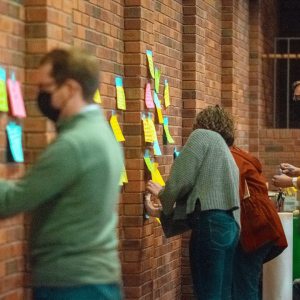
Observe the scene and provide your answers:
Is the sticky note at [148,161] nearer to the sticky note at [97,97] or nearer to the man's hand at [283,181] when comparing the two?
the sticky note at [97,97]

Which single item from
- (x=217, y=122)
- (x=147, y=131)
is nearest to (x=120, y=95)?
(x=147, y=131)

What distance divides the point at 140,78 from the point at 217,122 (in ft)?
2.52

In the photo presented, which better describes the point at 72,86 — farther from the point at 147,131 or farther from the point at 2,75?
the point at 147,131

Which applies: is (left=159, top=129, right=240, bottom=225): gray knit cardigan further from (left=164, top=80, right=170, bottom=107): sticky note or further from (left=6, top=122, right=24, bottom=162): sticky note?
(left=164, top=80, right=170, bottom=107): sticky note

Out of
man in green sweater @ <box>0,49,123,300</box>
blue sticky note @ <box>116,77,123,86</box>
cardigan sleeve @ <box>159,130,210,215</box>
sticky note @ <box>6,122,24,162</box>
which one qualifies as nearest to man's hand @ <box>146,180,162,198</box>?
cardigan sleeve @ <box>159,130,210,215</box>

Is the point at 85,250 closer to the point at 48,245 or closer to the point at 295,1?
the point at 48,245

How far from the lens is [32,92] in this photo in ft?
11.6

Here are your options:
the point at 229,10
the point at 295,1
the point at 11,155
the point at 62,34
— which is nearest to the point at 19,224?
the point at 11,155

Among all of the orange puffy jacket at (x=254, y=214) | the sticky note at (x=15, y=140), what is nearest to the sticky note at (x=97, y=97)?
the sticky note at (x=15, y=140)

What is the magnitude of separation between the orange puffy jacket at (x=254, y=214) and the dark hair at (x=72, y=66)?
2.66 metres

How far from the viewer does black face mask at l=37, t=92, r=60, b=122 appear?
2.46 m

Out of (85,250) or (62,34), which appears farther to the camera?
(62,34)

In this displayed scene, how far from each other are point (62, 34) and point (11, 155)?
735 millimetres

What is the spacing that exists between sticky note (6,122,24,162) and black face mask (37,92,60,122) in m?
0.91
